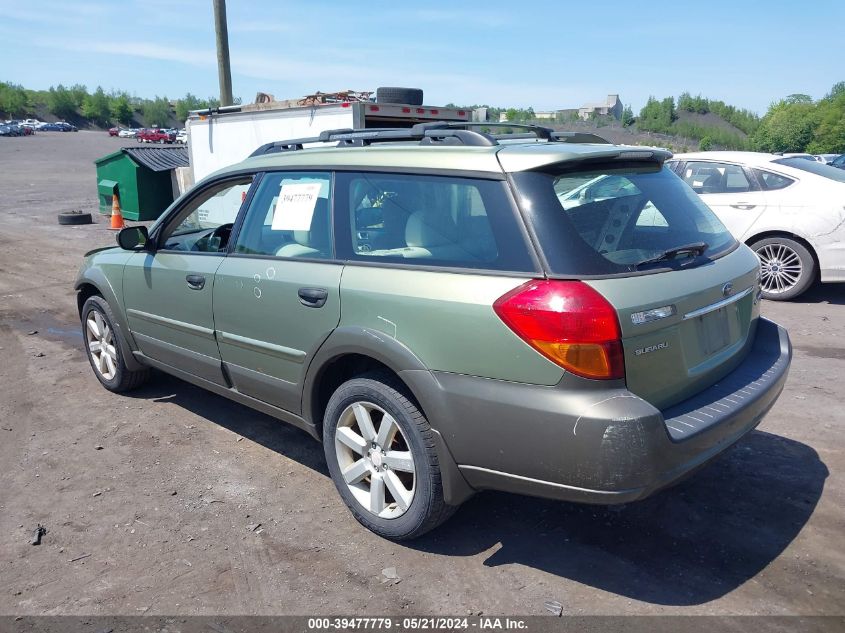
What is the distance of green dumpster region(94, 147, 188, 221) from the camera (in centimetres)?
1484

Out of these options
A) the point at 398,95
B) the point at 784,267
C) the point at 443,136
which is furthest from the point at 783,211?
the point at 443,136

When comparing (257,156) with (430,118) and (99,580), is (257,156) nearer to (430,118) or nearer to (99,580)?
(99,580)

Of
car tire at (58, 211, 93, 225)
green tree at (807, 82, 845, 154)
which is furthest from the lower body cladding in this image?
green tree at (807, 82, 845, 154)

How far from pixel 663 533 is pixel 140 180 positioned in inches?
554

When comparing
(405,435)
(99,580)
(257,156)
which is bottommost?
(99,580)

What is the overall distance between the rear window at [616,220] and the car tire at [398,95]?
268 inches

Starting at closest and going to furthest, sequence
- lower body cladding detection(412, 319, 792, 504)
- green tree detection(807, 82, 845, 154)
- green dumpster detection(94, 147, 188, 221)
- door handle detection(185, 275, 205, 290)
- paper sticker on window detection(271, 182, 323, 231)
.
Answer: lower body cladding detection(412, 319, 792, 504) → paper sticker on window detection(271, 182, 323, 231) → door handle detection(185, 275, 205, 290) → green dumpster detection(94, 147, 188, 221) → green tree detection(807, 82, 845, 154)

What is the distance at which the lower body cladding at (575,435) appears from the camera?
259cm

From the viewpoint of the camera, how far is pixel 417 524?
3.18 metres

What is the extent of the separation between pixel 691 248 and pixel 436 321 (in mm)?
1220

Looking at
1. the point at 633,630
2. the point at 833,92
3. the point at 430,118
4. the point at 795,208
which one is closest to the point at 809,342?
the point at 795,208

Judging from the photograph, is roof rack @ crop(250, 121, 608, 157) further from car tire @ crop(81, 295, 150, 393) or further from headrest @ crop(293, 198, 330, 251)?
car tire @ crop(81, 295, 150, 393)

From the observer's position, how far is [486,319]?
2.79 metres

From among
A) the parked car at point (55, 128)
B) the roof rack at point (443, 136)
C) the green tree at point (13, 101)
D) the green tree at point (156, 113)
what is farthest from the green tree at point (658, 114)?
the green tree at point (13, 101)
